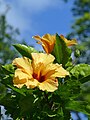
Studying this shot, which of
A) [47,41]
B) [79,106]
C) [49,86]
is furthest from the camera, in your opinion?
[47,41]

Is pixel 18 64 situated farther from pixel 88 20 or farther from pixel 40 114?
pixel 88 20

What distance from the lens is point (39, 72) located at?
230 centimetres

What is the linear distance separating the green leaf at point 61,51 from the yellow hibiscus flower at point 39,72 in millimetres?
126

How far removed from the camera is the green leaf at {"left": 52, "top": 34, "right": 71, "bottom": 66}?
2447 mm

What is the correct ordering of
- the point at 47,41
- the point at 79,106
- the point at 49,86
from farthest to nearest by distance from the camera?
the point at 47,41
the point at 79,106
the point at 49,86

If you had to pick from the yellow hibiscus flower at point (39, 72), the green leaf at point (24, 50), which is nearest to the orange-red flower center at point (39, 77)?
the yellow hibiscus flower at point (39, 72)

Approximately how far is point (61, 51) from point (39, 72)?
236 millimetres

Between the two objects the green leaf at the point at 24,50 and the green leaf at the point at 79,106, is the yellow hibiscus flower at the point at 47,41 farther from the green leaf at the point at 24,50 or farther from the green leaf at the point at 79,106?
the green leaf at the point at 79,106

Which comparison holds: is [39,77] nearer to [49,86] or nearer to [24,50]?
[49,86]

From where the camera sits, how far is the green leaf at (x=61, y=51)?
2.45 metres

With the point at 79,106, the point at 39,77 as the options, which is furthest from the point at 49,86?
the point at 79,106

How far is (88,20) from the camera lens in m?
24.2

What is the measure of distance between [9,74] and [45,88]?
0.88 ft

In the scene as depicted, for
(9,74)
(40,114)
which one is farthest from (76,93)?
(9,74)
